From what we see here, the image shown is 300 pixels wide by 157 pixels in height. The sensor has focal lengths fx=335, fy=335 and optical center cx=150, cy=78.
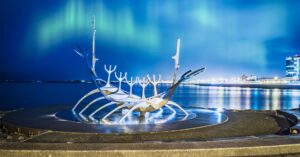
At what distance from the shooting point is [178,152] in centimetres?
594

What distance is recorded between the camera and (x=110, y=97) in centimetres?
1554

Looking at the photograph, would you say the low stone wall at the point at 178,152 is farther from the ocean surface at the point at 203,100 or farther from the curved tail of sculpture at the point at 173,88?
the ocean surface at the point at 203,100

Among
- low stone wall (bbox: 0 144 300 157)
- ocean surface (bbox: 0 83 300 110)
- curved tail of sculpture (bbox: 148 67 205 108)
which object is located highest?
curved tail of sculpture (bbox: 148 67 205 108)

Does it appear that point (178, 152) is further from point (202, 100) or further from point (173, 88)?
point (202, 100)

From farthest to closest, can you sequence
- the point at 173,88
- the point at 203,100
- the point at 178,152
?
the point at 203,100
the point at 173,88
the point at 178,152

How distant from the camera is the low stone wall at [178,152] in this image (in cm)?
578

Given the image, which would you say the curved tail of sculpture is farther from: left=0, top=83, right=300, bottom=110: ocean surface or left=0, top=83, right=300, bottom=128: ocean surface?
left=0, top=83, right=300, bottom=110: ocean surface

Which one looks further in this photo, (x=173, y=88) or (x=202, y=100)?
(x=202, y=100)

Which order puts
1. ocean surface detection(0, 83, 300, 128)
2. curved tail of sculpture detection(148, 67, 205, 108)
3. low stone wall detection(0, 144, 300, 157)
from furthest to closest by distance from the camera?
1. ocean surface detection(0, 83, 300, 128)
2. curved tail of sculpture detection(148, 67, 205, 108)
3. low stone wall detection(0, 144, 300, 157)

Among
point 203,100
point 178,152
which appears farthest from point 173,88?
point 203,100

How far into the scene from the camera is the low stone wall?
578 centimetres

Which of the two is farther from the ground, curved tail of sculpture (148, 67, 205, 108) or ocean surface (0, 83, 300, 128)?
curved tail of sculpture (148, 67, 205, 108)

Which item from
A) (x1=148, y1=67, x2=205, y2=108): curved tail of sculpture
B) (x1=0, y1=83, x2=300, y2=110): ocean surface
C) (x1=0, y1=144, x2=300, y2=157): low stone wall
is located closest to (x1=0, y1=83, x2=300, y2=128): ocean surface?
(x1=0, y1=83, x2=300, y2=110): ocean surface

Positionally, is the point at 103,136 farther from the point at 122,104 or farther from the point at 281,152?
the point at 281,152
